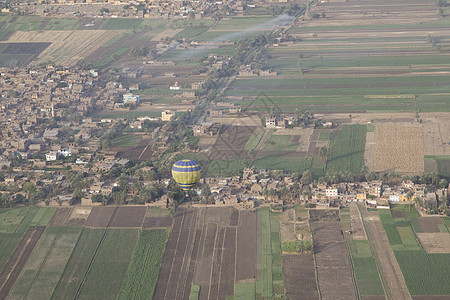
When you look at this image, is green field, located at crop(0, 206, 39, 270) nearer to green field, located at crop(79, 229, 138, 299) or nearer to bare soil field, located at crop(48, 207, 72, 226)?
bare soil field, located at crop(48, 207, 72, 226)

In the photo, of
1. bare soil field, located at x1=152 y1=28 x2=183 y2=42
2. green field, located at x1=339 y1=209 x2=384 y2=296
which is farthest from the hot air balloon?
bare soil field, located at x1=152 y1=28 x2=183 y2=42

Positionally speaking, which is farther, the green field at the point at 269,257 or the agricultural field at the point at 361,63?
the agricultural field at the point at 361,63

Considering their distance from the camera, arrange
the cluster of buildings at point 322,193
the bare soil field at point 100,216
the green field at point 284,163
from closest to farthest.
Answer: the bare soil field at point 100,216 → the cluster of buildings at point 322,193 → the green field at point 284,163

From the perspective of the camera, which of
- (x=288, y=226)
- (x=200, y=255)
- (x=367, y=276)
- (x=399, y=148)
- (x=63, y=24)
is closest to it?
(x=367, y=276)

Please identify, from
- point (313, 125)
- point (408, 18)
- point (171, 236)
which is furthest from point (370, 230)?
point (408, 18)

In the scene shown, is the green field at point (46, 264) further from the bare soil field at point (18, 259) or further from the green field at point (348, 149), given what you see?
the green field at point (348, 149)

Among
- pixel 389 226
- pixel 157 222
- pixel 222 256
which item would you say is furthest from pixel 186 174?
pixel 389 226

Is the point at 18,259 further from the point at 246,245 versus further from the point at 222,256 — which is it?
the point at 246,245

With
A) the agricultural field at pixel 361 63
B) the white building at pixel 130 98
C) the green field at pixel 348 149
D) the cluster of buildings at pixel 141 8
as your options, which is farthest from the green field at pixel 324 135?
the cluster of buildings at pixel 141 8
